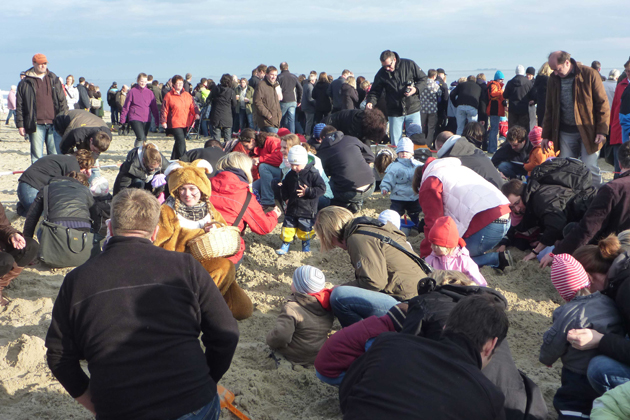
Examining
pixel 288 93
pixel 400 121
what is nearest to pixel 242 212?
pixel 400 121

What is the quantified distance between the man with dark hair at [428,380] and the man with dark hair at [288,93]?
10.6 m

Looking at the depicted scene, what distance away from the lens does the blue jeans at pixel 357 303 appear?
3.30 meters

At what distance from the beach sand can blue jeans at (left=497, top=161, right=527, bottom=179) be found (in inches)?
81.7

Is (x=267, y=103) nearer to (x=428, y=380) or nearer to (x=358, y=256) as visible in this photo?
(x=358, y=256)

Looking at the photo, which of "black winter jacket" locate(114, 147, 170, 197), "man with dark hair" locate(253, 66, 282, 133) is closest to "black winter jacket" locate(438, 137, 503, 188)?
"black winter jacket" locate(114, 147, 170, 197)

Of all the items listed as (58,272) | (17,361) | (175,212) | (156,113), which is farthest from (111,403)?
(156,113)

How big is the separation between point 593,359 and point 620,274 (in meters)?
0.44

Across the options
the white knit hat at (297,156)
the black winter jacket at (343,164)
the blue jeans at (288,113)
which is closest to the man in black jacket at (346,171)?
the black winter jacket at (343,164)

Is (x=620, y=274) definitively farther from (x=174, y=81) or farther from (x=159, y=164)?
(x=174, y=81)

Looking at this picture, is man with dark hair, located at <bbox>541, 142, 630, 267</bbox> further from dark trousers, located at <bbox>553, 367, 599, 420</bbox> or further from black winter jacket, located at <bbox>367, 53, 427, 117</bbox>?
black winter jacket, located at <bbox>367, 53, 427, 117</bbox>

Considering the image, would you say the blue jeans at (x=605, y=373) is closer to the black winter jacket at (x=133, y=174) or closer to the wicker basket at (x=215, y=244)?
the wicker basket at (x=215, y=244)

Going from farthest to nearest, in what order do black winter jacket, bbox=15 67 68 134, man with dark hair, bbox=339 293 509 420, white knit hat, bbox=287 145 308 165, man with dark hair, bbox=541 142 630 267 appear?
black winter jacket, bbox=15 67 68 134 → white knit hat, bbox=287 145 308 165 → man with dark hair, bbox=541 142 630 267 → man with dark hair, bbox=339 293 509 420

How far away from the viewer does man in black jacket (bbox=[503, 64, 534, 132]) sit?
32.4 ft

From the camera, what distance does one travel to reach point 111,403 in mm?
2078
